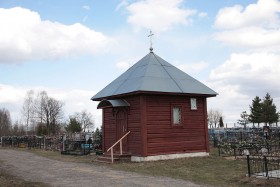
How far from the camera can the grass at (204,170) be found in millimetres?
11422

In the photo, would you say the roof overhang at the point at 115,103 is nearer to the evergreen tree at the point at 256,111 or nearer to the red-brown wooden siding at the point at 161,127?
the red-brown wooden siding at the point at 161,127

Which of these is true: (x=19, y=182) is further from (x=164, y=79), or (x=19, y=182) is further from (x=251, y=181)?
(x=164, y=79)

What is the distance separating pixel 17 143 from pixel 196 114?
82.7ft

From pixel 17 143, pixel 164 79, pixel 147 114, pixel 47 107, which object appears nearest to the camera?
pixel 147 114

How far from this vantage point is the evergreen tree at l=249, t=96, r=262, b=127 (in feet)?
202

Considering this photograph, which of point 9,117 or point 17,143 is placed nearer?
point 17,143

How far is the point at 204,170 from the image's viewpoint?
14992mm

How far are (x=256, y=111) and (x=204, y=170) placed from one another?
5118 centimetres

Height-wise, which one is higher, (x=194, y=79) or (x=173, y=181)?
(x=194, y=79)

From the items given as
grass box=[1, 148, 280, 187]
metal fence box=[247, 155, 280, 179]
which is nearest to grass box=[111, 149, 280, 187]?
grass box=[1, 148, 280, 187]

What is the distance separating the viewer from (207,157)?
19.4 m

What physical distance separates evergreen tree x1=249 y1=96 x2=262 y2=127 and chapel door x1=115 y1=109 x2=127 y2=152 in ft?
147

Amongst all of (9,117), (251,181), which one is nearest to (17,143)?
(251,181)

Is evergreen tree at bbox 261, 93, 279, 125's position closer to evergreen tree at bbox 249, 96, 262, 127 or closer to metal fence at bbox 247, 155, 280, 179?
evergreen tree at bbox 249, 96, 262, 127
